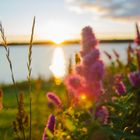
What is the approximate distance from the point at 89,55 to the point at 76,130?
39cm

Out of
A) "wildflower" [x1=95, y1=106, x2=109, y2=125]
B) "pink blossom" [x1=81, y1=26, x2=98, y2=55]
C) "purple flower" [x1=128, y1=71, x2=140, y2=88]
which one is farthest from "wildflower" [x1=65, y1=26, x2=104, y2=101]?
"purple flower" [x1=128, y1=71, x2=140, y2=88]

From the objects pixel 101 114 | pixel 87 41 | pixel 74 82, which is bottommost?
pixel 101 114

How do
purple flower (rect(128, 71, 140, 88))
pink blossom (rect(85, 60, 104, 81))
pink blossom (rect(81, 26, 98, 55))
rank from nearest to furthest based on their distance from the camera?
pink blossom (rect(85, 60, 104, 81))
pink blossom (rect(81, 26, 98, 55))
purple flower (rect(128, 71, 140, 88))

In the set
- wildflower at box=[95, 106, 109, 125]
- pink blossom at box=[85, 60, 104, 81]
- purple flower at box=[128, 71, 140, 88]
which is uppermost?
pink blossom at box=[85, 60, 104, 81]

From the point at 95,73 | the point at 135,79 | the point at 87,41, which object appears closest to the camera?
the point at 95,73

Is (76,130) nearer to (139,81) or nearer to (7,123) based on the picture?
(139,81)

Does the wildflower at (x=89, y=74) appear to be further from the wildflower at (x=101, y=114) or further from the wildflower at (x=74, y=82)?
the wildflower at (x=101, y=114)

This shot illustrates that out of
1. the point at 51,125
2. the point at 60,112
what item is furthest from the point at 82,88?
the point at 60,112

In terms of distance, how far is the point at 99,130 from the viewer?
1.90m

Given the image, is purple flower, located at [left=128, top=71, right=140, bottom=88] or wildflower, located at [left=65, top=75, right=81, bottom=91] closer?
wildflower, located at [left=65, top=75, right=81, bottom=91]

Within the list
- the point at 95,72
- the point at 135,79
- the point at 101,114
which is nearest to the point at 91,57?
the point at 95,72

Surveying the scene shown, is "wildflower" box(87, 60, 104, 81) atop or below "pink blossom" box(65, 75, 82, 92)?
atop

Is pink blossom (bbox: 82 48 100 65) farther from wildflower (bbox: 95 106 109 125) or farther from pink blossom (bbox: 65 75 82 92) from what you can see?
wildflower (bbox: 95 106 109 125)

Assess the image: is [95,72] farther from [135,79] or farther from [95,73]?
[135,79]
